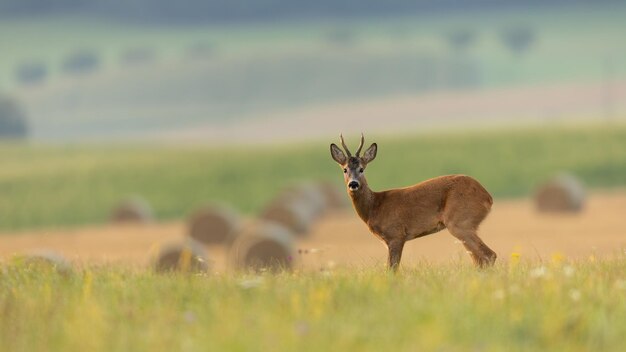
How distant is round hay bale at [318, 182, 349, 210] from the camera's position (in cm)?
4197

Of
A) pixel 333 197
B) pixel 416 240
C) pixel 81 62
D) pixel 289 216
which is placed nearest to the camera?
pixel 416 240

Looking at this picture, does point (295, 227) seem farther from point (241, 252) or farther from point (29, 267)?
point (29, 267)

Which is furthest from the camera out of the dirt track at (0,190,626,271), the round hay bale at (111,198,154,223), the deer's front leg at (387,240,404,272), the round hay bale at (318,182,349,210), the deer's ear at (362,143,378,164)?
the round hay bale at (111,198,154,223)

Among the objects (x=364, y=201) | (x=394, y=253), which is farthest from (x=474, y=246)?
(x=364, y=201)

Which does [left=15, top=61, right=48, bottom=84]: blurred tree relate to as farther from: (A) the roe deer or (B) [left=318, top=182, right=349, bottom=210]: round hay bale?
(A) the roe deer

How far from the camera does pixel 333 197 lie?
1665 inches

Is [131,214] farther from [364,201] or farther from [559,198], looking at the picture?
[364,201]

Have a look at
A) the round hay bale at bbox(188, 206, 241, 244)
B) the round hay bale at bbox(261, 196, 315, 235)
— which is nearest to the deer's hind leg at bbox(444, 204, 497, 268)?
the round hay bale at bbox(261, 196, 315, 235)

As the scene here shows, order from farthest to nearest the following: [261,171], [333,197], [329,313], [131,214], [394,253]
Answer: [261,171]
[131,214]
[333,197]
[394,253]
[329,313]

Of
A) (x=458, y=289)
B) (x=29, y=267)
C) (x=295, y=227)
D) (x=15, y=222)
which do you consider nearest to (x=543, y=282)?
(x=458, y=289)

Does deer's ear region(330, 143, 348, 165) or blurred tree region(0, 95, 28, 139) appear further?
blurred tree region(0, 95, 28, 139)

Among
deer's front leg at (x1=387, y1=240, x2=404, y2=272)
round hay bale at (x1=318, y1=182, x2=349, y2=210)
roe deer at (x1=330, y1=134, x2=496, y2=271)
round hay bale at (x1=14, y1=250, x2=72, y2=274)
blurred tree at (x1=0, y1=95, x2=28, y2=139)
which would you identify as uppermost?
roe deer at (x1=330, y1=134, x2=496, y2=271)

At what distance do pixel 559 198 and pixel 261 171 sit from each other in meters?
21.0

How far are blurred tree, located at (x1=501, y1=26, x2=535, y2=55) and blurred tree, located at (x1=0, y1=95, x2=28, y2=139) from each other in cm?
8244
